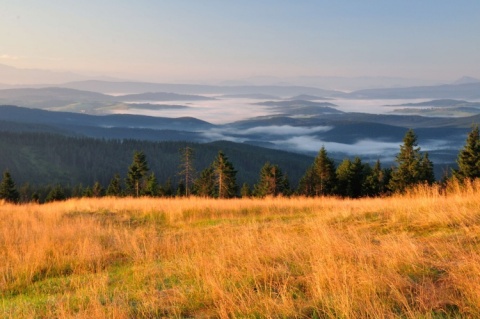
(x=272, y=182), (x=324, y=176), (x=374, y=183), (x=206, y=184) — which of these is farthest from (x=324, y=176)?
(x=206, y=184)

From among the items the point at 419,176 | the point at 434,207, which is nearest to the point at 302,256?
the point at 434,207

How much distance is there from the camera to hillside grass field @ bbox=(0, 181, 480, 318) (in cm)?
405

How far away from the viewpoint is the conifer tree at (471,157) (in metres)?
40.8

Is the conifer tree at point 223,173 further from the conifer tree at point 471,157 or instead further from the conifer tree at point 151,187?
the conifer tree at point 471,157

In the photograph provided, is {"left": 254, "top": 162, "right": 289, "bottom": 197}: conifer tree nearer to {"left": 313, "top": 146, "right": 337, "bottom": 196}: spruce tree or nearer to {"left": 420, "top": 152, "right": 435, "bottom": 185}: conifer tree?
{"left": 313, "top": 146, "right": 337, "bottom": 196}: spruce tree

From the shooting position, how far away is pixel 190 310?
4352 millimetres

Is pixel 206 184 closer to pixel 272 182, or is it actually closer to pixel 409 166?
pixel 272 182

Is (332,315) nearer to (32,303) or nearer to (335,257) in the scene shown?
(335,257)

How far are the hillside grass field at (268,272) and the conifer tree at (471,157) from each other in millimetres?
37063

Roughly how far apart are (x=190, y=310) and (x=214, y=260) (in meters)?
1.78

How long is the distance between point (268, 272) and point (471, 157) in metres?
44.2

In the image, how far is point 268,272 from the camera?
5141 millimetres

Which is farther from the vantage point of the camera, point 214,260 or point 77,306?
point 214,260

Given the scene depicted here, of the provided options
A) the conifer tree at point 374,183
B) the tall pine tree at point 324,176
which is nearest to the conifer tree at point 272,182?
the tall pine tree at point 324,176
